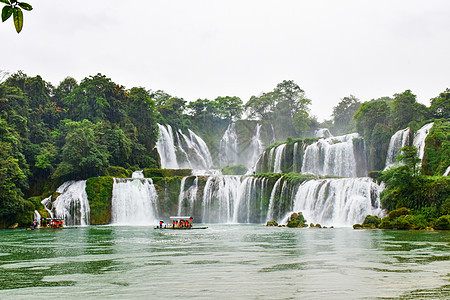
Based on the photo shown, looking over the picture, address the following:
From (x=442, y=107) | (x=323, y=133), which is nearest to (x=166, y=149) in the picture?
(x=323, y=133)

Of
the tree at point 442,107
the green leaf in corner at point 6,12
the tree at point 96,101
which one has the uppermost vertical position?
the tree at point 96,101

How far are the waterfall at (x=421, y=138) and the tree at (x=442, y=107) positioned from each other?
392 centimetres

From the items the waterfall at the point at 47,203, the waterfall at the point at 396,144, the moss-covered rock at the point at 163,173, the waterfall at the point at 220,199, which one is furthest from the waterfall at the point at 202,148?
the waterfall at the point at 396,144

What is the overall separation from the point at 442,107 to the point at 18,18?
43.9m

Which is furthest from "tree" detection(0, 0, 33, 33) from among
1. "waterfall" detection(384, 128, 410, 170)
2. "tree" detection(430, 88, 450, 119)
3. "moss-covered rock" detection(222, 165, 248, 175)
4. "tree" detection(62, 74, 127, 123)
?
"moss-covered rock" detection(222, 165, 248, 175)

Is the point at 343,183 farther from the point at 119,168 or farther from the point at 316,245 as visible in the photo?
the point at 119,168

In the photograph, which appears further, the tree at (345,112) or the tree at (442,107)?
the tree at (345,112)

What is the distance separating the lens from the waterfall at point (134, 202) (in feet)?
132

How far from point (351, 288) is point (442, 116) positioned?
37766mm

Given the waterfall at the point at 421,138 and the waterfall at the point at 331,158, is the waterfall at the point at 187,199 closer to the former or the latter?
the waterfall at the point at 331,158

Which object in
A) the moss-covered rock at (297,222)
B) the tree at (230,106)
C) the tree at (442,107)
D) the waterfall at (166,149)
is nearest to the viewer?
the moss-covered rock at (297,222)

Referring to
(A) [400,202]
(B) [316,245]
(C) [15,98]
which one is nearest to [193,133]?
(C) [15,98]

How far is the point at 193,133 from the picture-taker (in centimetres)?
6259

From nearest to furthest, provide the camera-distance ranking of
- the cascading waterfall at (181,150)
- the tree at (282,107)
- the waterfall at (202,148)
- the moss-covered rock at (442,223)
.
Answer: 1. the moss-covered rock at (442,223)
2. the cascading waterfall at (181,150)
3. the waterfall at (202,148)
4. the tree at (282,107)
